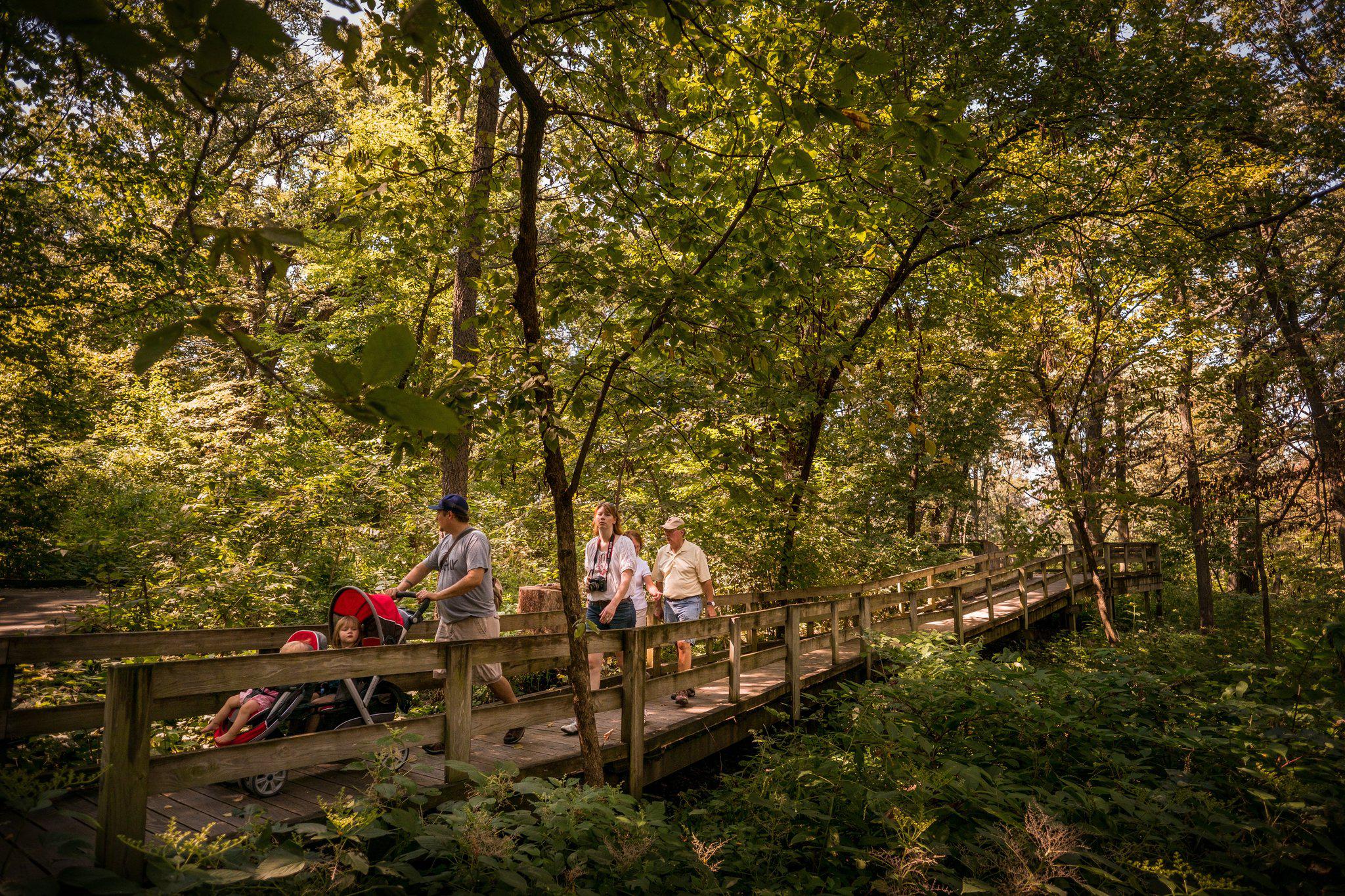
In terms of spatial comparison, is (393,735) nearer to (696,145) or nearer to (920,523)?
(696,145)

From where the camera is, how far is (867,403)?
15.0 metres

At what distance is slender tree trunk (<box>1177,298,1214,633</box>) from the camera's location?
1034cm

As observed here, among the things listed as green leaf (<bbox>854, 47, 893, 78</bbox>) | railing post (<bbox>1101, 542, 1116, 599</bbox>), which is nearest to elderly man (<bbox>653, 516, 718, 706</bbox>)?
green leaf (<bbox>854, 47, 893, 78</bbox>)

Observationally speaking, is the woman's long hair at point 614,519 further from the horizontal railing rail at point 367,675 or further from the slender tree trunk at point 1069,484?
the slender tree trunk at point 1069,484

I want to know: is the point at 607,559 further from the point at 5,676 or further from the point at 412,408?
the point at 412,408

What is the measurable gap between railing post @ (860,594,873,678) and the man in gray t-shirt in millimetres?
5641

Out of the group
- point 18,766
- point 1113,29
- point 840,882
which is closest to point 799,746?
point 840,882

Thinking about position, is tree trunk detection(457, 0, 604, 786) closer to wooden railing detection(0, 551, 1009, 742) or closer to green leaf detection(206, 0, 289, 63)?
wooden railing detection(0, 551, 1009, 742)

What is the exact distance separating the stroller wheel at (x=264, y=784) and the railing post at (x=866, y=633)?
7.23m

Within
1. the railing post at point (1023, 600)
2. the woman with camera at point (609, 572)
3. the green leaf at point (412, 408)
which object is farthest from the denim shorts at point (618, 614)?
the railing post at point (1023, 600)

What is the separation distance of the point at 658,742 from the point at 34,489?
604 inches

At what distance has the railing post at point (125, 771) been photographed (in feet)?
9.27

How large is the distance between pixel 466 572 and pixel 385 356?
4.28 meters

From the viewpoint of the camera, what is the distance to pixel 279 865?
8.36 feet
